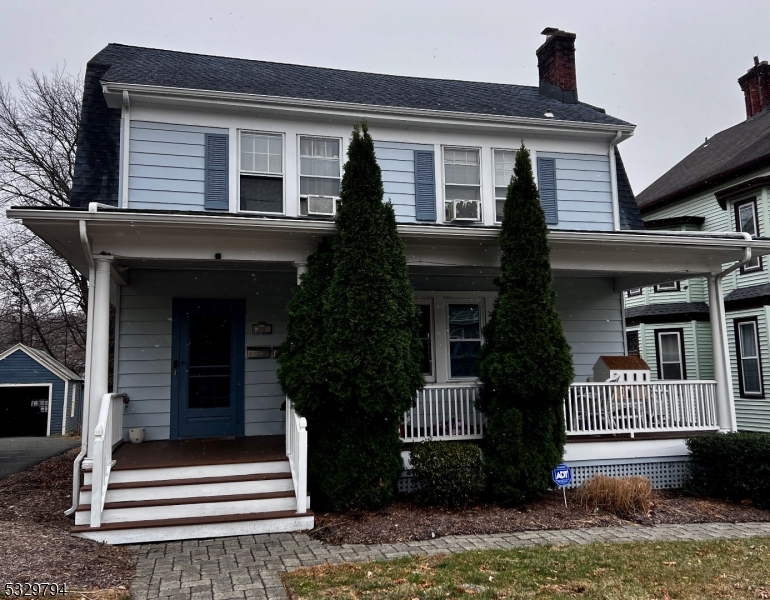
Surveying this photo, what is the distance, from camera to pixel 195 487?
6.88 meters

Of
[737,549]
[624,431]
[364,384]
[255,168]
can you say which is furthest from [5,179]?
[737,549]

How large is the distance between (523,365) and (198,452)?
13.9ft

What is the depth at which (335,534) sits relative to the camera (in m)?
6.40

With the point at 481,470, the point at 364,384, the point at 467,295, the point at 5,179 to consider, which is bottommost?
the point at 481,470

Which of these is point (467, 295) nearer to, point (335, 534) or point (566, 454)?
point (566, 454)

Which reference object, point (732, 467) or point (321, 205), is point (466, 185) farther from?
point (732, 467)

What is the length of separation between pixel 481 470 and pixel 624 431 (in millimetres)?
2638

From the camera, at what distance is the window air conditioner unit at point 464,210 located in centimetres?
1016

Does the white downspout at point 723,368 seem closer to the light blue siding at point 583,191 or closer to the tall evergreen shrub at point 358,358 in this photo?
the light blue siding at point 583,191

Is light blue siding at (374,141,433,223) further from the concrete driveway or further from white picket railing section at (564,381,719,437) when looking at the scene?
the concrete driveway

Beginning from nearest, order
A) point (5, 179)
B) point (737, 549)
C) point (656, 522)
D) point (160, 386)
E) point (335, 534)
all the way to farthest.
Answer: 1. point (737, 549)
2. point (335, 534)
3. point (656, 522)
4. point (160, 386)
5. point (5, 179)

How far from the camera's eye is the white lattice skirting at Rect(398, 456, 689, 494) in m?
8.73

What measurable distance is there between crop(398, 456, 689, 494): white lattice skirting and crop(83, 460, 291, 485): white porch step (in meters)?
4.17

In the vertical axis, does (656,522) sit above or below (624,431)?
below
